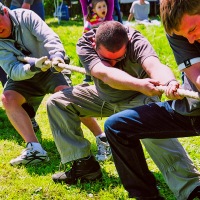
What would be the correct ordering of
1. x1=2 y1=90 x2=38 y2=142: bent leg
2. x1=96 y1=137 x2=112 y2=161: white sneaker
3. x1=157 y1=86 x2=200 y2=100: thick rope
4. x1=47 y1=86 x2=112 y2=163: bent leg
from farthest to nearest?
x1=2 y1=90 x2=38 y2=142: bent leg → x1=96 y1=137 x2=112 y2=161: white sneaker → x1=47 y1=86 x2=112 y2=163: bent leg → x1=157 y1=86 x2=200 y2=100: thick rope

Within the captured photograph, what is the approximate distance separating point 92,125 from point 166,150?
3.70 feet

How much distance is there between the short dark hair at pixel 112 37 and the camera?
3.29 meters

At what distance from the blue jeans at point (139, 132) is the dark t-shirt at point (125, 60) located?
1.37ft

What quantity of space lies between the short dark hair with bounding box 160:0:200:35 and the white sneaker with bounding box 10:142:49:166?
2087 millimetres

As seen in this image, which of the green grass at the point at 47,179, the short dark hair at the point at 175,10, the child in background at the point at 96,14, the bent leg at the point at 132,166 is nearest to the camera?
the short dark hair at the point at 175,10

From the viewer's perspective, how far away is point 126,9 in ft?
60.2

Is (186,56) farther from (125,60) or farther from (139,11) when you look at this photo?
(139,11)

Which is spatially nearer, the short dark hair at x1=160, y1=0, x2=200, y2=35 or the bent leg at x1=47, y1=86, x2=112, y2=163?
the short dark hair at x1=160, y1=0, x2=200, y2=35

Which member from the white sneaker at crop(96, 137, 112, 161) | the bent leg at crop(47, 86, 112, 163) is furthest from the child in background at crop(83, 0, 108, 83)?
the bent leg at crop(47, 86, 112, 163)

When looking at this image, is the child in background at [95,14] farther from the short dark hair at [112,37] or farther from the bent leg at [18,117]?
the short dark hair at [112,37]

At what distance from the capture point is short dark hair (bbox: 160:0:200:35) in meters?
2.41

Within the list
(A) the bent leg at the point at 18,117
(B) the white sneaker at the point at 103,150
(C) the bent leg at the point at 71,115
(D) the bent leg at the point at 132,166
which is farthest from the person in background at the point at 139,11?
(D) the bent leg at the point at 132,166

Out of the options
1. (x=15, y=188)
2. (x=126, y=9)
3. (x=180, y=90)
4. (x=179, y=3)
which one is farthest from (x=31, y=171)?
(x=126, y=9)

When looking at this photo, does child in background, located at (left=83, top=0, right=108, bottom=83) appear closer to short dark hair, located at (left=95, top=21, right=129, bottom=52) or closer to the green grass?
the green grass
